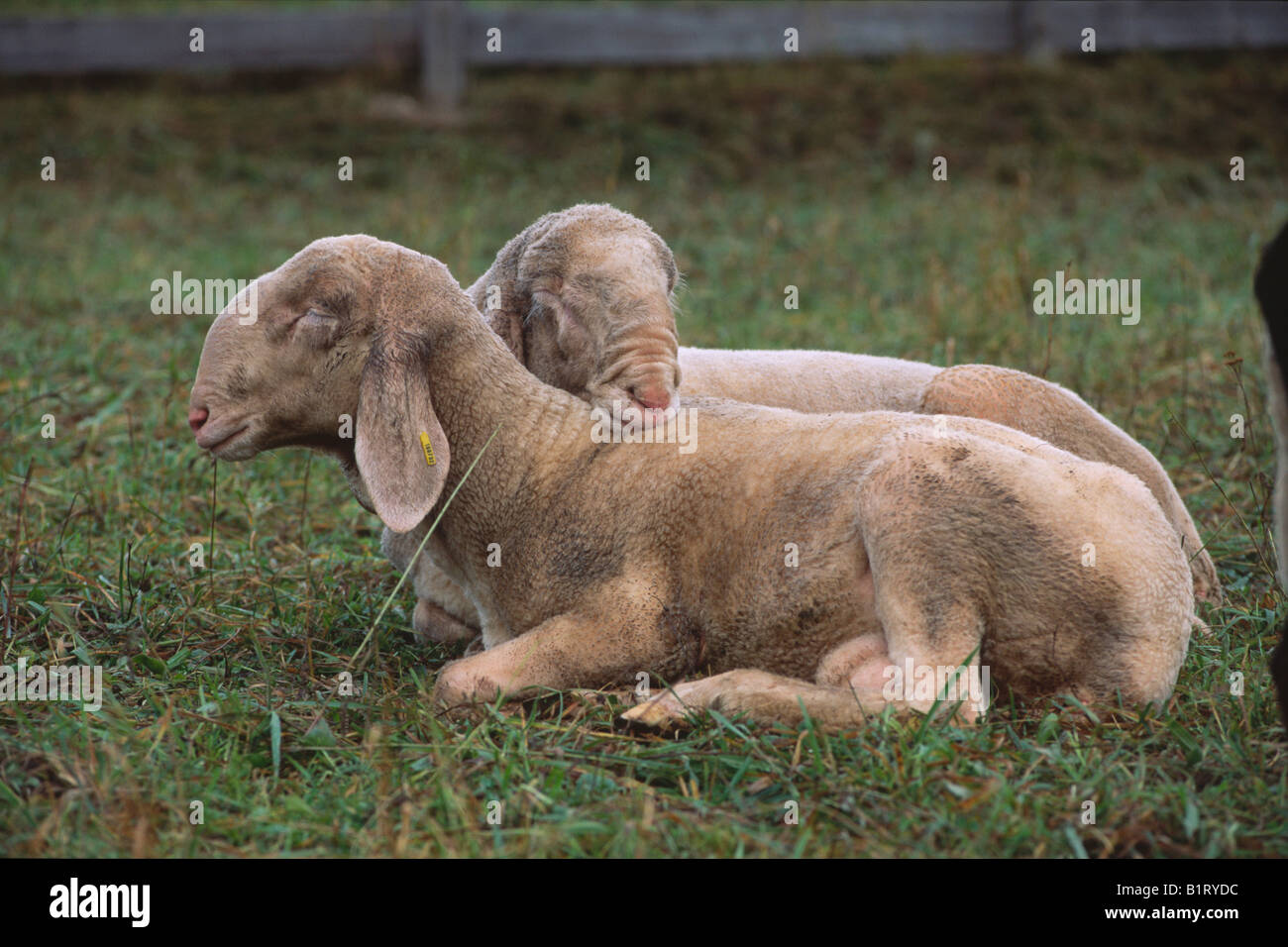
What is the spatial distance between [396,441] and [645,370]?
0.67 meters

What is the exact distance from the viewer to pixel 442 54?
1239cm

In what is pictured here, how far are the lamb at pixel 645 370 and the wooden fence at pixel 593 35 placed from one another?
847 cm

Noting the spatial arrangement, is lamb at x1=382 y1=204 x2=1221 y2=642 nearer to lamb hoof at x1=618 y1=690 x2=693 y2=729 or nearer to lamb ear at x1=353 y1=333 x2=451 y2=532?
lamb ear at x1=353 y1=333 x2=451 y2=532

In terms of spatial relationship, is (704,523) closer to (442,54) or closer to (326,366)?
(326,366)

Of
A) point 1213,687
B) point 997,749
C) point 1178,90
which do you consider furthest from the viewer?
point 1178,90

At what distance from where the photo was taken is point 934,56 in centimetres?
1254

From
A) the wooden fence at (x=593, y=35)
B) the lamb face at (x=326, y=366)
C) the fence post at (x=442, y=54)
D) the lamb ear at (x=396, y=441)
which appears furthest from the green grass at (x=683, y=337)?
the lamb face at (x=326, y=366)

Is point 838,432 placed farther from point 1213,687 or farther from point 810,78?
point 810,78

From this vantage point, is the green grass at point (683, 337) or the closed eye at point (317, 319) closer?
the green grass at point (683, 337)

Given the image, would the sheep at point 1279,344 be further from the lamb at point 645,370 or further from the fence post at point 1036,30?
the fence post at point 1036,30

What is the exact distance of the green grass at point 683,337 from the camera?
2984mm

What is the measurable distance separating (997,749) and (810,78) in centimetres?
1011

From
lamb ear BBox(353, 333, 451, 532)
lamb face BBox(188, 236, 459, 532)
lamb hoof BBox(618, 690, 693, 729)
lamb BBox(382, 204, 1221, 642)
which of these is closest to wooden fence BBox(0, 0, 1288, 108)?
lamb BBox(382, 204, 1221, 642)
